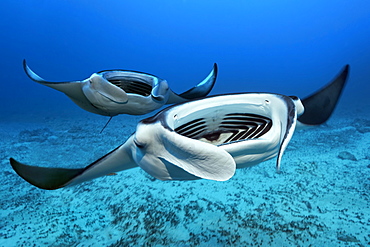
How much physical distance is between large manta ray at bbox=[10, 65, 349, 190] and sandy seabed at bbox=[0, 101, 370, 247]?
1.08 meters

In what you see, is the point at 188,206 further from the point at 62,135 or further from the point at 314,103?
the point at 62,135

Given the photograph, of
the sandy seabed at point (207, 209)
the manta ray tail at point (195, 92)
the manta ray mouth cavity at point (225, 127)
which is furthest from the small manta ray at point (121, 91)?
the sandy seabed at point (207, 209)

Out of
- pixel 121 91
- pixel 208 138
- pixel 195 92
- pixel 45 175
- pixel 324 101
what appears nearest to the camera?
pixel 45 175

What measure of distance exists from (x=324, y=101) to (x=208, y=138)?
3.64 ft

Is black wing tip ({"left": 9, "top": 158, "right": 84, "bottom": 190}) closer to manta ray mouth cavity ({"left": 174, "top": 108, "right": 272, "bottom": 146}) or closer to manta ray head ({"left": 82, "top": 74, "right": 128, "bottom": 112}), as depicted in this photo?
manta ray mouth cavity ({"left": 174, "top": 108, "right": 272, "bottom": 146})

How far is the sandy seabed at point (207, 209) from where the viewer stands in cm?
226

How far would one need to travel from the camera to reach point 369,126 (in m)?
6.35

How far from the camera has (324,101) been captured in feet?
6.76

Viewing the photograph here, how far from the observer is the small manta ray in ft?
8.60

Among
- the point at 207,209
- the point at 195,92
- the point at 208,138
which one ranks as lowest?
the point at 207,209

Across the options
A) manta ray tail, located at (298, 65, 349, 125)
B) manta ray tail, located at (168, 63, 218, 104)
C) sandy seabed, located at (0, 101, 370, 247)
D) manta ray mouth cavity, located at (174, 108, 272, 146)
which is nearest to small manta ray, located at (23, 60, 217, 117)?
manta ray tail, located at (168, 63, 218, 104)

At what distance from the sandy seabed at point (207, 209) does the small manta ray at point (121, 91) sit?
1.09m

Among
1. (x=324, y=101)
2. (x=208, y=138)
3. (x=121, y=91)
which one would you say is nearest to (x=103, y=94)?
(x=121, y=91)

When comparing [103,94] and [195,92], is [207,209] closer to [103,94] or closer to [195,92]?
[103,94]
